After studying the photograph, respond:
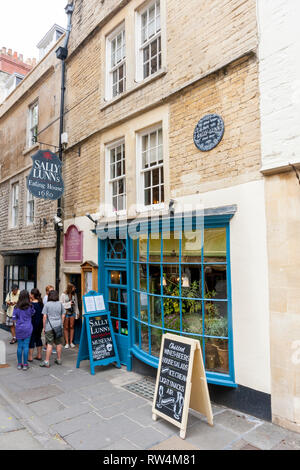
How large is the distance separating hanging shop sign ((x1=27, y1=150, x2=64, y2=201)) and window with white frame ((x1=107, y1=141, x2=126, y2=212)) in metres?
1.67

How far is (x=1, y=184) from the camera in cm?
1392

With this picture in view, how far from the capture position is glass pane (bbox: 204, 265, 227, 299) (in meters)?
5.06

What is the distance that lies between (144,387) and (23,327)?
303 centimetres

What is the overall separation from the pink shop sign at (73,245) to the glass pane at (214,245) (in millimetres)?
4362

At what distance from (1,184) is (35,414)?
11649 mm

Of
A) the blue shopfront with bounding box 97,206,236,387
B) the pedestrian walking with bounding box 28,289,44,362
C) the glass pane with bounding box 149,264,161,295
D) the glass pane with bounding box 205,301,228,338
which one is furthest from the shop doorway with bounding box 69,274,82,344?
the glass pane with bounding box 205,301,228,338

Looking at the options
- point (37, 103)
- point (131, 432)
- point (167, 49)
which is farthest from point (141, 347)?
point (37, 103)

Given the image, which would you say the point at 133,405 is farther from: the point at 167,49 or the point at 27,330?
the point at 167,49

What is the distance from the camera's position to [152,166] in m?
6.75

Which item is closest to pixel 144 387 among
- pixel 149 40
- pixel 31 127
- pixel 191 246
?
pixel 191 246

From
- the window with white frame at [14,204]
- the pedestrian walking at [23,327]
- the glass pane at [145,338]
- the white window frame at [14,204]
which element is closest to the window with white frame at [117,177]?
the glass pane at [145,338]

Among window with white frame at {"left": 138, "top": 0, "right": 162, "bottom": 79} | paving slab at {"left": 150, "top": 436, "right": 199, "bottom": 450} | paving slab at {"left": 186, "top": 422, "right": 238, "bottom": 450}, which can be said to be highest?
window with white frame at {"left": 138, "top": 0, "right": 162, "bottom": 79}

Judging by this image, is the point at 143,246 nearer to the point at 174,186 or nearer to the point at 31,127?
the point at 174,186

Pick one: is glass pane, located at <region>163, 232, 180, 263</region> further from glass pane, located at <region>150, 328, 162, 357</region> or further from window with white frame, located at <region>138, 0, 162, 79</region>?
window with white frame, located at <region>138, 0, 162, 79</region>
